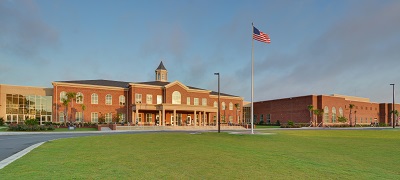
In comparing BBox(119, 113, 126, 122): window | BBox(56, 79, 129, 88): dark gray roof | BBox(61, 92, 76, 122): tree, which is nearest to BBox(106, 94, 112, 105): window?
BBox(56, 79, 129, 88): dark gray roof

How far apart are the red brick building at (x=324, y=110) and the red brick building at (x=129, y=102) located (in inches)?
1109

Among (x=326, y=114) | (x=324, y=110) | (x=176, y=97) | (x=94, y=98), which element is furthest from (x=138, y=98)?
(x=326, y=114)

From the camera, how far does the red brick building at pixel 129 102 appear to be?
51.3m

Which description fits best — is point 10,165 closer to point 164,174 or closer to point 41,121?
point 164,174

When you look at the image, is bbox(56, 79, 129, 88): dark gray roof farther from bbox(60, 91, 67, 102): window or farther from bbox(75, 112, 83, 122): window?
bbox(75, 112, 83, 122): window

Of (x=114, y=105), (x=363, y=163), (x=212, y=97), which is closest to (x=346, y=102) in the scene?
(x=212, y=97)

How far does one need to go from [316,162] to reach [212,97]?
2263 inches

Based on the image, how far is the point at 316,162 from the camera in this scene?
34.1 ft

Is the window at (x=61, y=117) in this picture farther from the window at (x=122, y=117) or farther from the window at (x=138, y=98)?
the window at (x=138, y=98)

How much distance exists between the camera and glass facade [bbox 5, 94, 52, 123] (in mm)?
50656

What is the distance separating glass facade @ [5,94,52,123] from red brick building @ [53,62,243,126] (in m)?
3.66

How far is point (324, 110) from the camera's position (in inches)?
2985

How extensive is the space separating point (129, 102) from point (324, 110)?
49.8 meters

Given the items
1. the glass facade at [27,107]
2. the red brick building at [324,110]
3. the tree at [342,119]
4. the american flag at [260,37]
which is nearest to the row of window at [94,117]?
the glass facade at [27,107]
